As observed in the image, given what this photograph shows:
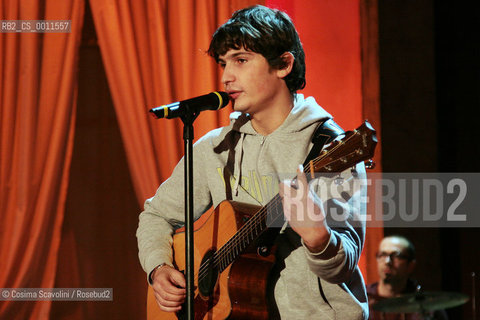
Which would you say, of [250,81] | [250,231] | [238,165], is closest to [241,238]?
[250,231]

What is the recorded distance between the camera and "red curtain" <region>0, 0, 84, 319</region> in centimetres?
350

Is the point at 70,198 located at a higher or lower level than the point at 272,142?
lower

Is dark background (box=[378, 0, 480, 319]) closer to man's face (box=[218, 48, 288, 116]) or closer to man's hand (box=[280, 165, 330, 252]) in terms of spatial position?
man's face (box=[218, 48, 288, 116])

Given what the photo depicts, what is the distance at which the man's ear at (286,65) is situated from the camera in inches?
92.6

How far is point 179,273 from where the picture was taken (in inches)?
90.9

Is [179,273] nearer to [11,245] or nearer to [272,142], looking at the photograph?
[272,142]

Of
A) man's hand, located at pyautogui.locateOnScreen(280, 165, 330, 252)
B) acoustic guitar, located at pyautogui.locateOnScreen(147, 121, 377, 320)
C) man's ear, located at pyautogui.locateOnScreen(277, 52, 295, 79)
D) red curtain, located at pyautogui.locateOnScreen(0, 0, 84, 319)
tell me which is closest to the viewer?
man's hand, located at pyautogui.locateOnScreen(280, 165, 330, 252)

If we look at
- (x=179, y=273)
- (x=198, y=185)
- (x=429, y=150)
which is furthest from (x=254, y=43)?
(x=429, y=150)

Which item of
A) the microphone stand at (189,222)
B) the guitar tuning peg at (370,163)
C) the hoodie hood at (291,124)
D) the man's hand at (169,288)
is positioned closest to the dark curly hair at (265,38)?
the hoodie hood at (291,124)

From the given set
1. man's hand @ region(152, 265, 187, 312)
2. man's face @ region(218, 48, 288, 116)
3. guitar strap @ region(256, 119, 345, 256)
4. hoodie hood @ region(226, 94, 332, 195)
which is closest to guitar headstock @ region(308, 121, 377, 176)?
guitar strap @ region(256, 119, 345, 256)

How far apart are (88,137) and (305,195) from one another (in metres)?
2.52

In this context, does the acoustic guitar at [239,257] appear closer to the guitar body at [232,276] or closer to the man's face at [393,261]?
the guitar body at [232,276]

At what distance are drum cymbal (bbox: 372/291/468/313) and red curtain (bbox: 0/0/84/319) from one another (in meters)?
1.91

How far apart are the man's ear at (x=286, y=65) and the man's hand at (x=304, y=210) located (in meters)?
0.69
